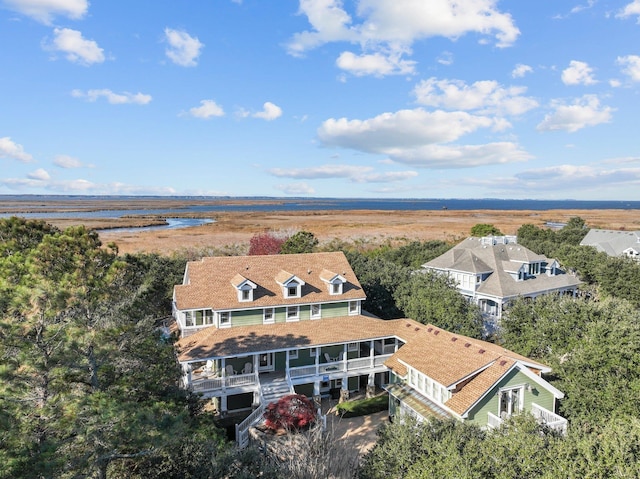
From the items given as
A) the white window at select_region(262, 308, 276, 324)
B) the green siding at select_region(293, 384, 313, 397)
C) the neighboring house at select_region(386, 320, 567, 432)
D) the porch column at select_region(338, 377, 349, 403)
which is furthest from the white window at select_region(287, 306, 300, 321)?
the neighboring house at select_region(386, 320, 567, 432)

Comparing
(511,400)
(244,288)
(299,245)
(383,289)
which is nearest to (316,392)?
(244,288)

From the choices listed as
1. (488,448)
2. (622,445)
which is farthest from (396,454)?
(622,445)

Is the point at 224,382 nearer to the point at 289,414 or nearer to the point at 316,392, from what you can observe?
the point at 289,414

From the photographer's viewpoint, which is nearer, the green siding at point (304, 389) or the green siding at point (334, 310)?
the green siding at point (304, 389)

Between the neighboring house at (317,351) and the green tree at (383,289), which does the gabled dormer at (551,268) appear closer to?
the green tree at (383,289)

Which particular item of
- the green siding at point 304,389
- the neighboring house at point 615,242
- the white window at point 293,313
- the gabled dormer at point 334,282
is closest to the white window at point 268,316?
the white window at point 293,313

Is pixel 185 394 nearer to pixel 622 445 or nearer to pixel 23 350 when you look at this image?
pixel 23 350
